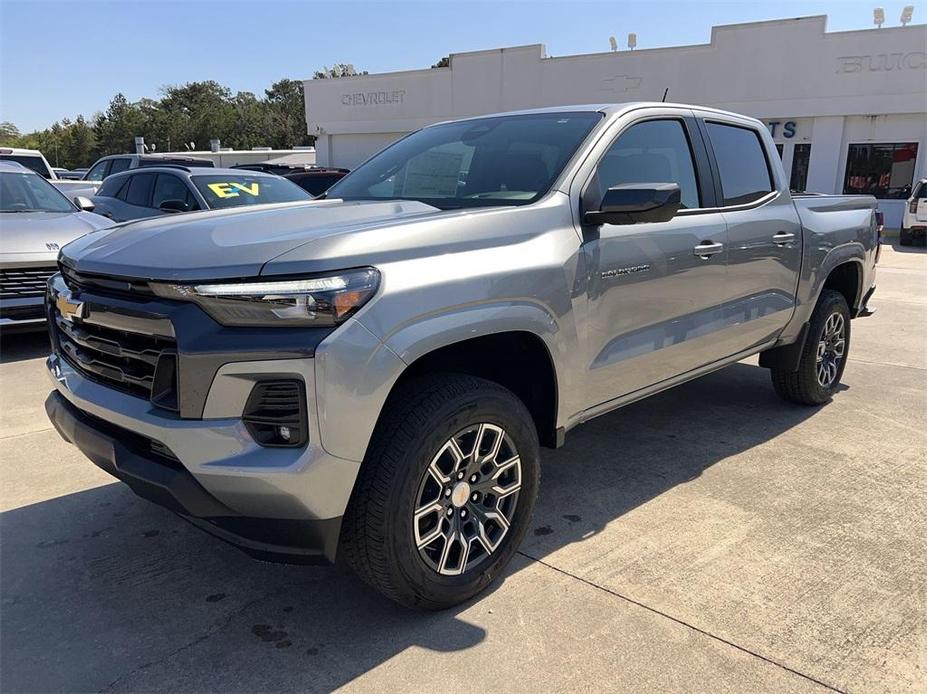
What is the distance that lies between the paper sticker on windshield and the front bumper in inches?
263

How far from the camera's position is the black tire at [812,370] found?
16.5 feet

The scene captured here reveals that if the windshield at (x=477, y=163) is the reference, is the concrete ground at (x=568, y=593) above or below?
below

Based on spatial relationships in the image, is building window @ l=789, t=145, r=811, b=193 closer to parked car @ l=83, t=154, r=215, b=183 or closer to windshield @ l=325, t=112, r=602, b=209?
parked car @ l=83, t=154, r=215, b=183

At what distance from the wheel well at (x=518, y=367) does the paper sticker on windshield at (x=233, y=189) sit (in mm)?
6414

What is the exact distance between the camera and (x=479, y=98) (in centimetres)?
2992

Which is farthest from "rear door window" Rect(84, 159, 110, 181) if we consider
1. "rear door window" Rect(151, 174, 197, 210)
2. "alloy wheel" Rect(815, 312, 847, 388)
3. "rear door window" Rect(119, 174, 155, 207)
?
"alloy wheel" Rect(815, 312, 847, 388)

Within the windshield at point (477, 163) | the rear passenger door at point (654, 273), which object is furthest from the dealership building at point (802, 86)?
the windshield at point (477, 163)

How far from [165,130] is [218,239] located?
72.1 metres

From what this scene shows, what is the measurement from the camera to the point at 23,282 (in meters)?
6.31

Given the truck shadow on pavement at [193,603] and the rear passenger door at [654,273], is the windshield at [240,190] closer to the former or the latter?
the truck shadow on pavement at [193,603]

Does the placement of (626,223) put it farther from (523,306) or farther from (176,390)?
(176,390)

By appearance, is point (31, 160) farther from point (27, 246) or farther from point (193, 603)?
point (193, 603)

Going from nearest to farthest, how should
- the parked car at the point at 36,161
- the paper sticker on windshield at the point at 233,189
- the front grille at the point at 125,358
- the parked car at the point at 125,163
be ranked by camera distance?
1. the front grille at the point at 125,358
2. the paper sticker on windshield at the point at 233,189
3. the parked car at the point at 36,161
4. the parked car at the point at 125,163

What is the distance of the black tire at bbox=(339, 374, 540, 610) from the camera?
244cm
